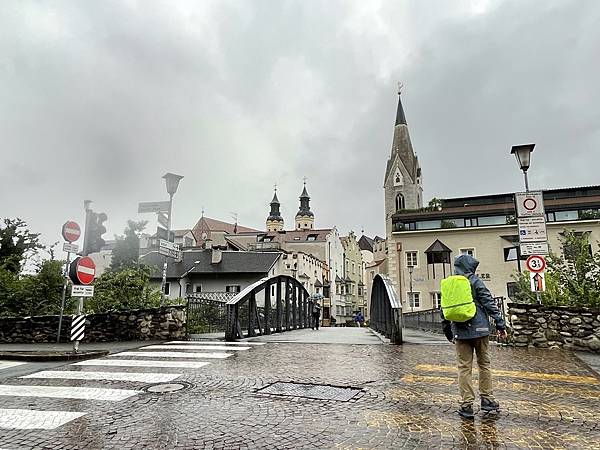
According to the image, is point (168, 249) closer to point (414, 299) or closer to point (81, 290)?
point (81, 290)

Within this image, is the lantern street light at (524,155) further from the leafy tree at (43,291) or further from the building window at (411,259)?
the building window at (411,259)

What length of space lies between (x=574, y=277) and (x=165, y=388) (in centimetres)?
1105

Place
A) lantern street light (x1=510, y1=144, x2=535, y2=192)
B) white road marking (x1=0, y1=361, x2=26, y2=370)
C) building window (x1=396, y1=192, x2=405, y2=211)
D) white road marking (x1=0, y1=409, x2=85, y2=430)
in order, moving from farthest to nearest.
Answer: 1. building window (x1=396, y1=192, x2=405, y2=211)
2. lantern street light (x1=510, y1=144, x2=535, y2=192)
3. white road marking (x1=0, y1=361, x2=26, y2=370)
4. white road marking (x1=0, y1=409, x2=85, y2=430)

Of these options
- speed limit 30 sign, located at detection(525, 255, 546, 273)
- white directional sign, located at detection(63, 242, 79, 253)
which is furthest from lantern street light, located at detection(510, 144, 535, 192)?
white directional sign, located at detection(63, 242, 79, 253)

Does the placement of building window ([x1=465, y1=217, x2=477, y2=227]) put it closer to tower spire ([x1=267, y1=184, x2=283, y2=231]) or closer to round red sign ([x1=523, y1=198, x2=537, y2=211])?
round red sign ([x1=523, y1=198, x2=537, y2=211])

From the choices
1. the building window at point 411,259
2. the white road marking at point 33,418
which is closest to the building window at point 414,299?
the building window at point 411,259

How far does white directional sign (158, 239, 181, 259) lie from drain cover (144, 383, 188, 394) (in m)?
6.97

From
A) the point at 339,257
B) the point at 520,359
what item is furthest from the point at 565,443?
the point at 339,257

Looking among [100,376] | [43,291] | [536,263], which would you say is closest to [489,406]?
[100,376]

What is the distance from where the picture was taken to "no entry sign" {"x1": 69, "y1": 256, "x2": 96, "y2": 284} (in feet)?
32.9

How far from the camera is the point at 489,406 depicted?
4.93 m

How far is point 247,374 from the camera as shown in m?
7.31

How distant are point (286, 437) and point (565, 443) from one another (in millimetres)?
2398

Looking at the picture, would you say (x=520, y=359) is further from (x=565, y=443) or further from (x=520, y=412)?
(x=565, y=443)
